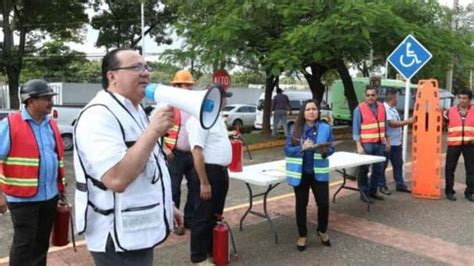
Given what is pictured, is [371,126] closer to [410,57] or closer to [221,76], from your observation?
[410,57]

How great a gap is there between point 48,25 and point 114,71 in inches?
890

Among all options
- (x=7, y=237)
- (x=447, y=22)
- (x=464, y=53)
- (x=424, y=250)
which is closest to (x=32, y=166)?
(x=7, y=237)

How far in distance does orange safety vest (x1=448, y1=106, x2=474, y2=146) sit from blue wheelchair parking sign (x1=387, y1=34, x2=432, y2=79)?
1.25m

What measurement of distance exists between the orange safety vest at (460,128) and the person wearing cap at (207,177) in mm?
4155

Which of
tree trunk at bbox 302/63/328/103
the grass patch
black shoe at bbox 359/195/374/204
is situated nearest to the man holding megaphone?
black shoe at bbox 359/195/374/204

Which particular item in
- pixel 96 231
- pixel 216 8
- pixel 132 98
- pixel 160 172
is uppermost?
pixel 216 8

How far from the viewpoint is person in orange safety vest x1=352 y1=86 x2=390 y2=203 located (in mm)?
7148

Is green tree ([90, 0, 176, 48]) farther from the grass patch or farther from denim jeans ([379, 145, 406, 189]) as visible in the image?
denim jeans ([379, 145, 406, 189])

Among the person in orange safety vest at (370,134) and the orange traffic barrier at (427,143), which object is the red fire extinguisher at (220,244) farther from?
the orange traffic barrier at (427,143)

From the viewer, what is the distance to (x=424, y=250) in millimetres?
5199

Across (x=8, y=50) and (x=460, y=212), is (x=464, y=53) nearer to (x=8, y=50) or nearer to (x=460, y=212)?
(x=460, y=212)

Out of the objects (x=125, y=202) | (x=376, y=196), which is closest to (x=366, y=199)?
(x=376, y=196)

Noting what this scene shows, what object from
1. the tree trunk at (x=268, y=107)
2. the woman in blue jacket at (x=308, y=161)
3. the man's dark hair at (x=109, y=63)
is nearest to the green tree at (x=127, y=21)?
the tree trunk at (x=268, y=107)

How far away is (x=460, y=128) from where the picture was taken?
284 inches
